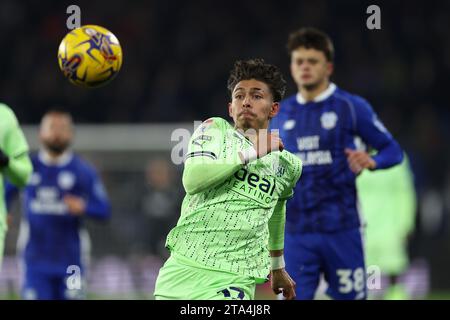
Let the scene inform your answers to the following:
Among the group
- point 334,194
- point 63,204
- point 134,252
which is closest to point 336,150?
point 334,194

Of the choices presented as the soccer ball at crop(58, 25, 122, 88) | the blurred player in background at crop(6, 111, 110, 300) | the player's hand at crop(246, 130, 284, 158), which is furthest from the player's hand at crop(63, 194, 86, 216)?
the player's hand at crop(246, 130, 284, 158)

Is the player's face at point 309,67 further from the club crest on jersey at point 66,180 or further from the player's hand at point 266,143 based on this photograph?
the club crest on jersey at point 66,180

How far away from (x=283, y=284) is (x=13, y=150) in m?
2.69

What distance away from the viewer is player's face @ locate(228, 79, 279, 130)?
5.37 m

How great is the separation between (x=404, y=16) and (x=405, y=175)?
8561 millimetres

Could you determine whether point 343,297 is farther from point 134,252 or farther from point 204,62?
point 204,62

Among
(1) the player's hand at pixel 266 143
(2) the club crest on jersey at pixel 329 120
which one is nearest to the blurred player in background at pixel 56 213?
(2) the club crest on jersey at pixel 329 120

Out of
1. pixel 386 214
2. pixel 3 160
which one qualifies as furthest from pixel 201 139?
pixel 386 214

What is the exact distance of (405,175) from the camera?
12930 millimetres

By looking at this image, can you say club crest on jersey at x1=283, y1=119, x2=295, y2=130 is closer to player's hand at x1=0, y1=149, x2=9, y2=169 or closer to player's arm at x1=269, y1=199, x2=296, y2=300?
player's arm at x1=269, y1=199, x2=296, y2=300

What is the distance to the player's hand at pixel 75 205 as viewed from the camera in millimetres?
10266

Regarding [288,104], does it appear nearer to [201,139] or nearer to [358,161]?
[358,161]

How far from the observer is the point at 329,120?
7961 mm

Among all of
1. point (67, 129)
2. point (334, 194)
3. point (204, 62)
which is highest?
point (204, 62)
